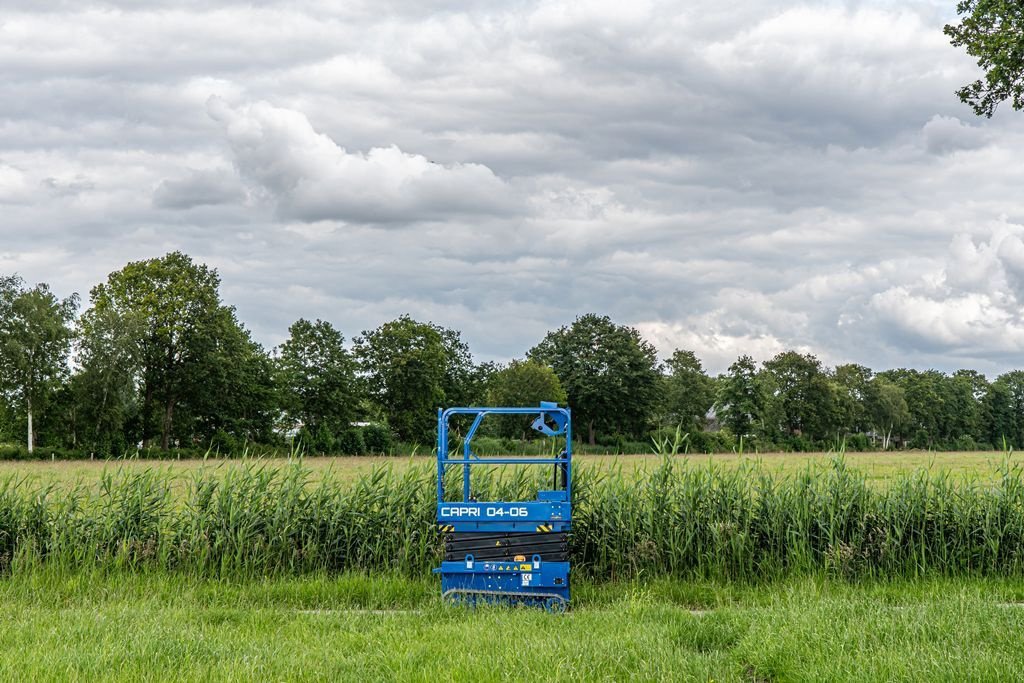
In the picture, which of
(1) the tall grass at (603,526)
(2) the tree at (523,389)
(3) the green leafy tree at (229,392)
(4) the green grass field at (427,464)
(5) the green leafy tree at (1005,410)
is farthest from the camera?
(5) the green leafy tree at (1005,410)

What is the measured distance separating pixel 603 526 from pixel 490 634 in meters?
3.69

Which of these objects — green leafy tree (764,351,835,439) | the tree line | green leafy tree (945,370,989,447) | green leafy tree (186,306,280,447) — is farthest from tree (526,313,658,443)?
green leafy tree (945,370,989,447)

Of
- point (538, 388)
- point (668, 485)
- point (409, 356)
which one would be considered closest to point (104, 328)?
point (409, 356)

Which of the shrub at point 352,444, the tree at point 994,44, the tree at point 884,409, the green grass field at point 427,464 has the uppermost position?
the tree at point 994,44

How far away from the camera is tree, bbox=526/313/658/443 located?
71.0 m

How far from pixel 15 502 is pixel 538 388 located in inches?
2106

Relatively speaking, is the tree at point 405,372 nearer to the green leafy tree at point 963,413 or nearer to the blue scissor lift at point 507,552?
the blue scissor lift at point 507,552

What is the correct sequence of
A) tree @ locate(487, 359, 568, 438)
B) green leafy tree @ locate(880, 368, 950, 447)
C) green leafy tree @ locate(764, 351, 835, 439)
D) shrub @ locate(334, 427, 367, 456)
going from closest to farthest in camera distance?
1. shrub @ locate(334, 427, 367, 456)
2. tree @ locate(487, 359, 568, 438)
3. green leafy tree @ locate(764, 351, 835, 439)
4. green leafy tree @ locate(880, 368, 950, 447)

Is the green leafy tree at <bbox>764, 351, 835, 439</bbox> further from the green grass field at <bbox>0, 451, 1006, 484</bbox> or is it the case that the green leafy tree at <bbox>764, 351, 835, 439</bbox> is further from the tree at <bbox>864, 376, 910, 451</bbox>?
the green grass field at <bbox>0, 451, 1006, 484</bbox>

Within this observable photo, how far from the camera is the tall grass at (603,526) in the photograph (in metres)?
10.2

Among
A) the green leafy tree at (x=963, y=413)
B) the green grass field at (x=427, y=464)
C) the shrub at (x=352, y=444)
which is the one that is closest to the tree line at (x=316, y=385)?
the shrub at (x=352, y=444)

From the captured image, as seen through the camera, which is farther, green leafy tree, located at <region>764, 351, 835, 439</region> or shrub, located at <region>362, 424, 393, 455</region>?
green leafy tree, located at <region>764, 351, 835, 439</region>

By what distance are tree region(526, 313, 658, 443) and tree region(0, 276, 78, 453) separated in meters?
35.3

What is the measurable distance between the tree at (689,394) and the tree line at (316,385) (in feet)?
0.59
